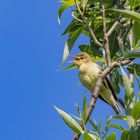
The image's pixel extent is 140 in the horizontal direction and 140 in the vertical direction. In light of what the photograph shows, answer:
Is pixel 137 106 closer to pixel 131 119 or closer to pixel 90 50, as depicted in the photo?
pixel 131 119

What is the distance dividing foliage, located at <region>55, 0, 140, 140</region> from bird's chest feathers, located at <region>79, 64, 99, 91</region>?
4.74 ft

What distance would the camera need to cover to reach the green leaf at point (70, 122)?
5.08ft

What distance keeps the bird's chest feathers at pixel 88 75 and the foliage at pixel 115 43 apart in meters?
1.45

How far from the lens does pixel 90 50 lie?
8.63 ft

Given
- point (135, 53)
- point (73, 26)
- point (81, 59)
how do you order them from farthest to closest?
point (81, 59) < point (73, 26) < point (135, 53)

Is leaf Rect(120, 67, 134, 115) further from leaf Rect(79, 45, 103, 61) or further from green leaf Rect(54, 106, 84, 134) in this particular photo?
leaf Rect(79, 45, 103, 61)

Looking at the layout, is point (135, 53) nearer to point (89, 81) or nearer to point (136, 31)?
point (136, 31)

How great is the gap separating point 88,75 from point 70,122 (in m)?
2.70

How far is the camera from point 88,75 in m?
4.26

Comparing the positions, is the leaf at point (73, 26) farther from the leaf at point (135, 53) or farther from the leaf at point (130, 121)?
the leaf at point (130, 121)

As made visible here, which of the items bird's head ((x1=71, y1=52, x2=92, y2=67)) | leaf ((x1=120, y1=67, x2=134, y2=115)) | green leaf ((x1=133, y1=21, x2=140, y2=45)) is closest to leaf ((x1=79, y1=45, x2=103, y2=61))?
green leaf ((x1=133, y1=21, x2=140, y2=45))

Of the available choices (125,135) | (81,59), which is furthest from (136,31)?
(81,59)

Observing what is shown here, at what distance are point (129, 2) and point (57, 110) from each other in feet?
2.67

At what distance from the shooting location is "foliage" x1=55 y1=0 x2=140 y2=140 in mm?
1593
